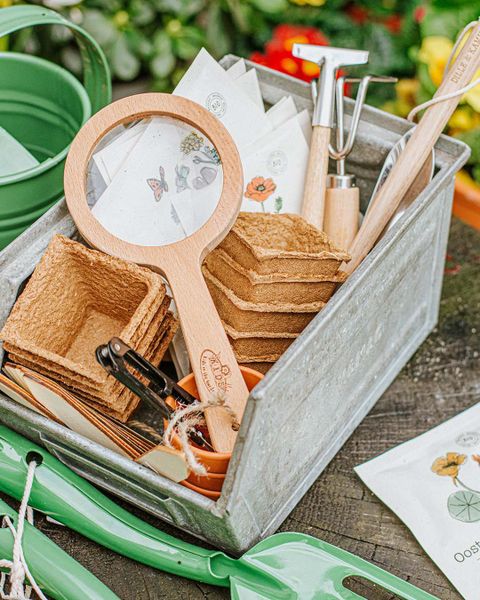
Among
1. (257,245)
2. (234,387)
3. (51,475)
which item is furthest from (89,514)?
(257,245)

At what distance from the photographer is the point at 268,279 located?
2.44 ft

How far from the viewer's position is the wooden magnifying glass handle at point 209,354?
717 mm

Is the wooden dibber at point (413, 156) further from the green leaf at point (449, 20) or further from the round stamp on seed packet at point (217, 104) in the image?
the green leaf at point (449, 20)

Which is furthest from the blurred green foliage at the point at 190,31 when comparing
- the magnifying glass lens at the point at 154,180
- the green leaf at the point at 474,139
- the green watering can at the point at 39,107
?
the magnifying glass lens at the point at 154,180

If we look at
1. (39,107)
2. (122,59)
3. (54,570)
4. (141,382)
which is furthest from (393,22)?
(54,570)

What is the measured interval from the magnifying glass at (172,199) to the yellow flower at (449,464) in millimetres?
248

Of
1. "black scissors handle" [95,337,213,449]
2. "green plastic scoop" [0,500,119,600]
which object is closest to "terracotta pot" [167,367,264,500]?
"black scissors handle" [95,337,213,449]

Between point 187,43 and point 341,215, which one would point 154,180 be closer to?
point 341,215

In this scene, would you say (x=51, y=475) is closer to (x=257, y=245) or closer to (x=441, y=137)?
(x=257, y=245)

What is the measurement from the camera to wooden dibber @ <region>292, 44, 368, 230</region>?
2.89 feet

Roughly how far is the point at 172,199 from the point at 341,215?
0.64 feet

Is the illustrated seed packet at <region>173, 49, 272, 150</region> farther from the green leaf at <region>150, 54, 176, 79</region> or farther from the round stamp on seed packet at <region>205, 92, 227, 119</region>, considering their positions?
the green leaf at <region>150, 54, 176, 79</region>

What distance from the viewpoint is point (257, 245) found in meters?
0.76

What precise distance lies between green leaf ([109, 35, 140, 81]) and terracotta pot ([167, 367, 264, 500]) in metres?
0.82
